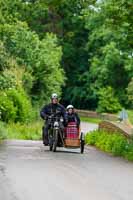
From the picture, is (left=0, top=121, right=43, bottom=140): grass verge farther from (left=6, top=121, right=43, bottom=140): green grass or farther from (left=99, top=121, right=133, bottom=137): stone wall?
(left=99, top=121, right=133, bottom=137): stone wall

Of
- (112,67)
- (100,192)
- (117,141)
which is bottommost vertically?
(100,192)

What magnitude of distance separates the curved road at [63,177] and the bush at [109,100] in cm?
5337

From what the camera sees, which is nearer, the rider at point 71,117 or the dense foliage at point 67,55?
the rider at point 71,117

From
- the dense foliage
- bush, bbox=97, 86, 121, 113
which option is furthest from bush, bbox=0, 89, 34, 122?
bush, bbox=97, 86, 121, 113

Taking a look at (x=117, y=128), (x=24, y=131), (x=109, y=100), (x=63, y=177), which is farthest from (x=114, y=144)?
(x=109, y=100)

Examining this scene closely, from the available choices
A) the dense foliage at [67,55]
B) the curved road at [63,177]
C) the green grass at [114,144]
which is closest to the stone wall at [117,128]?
the green grass at [114,144]

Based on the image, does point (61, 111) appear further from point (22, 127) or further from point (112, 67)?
point (112, 67)

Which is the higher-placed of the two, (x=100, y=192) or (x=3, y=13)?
(x=3, y=13)

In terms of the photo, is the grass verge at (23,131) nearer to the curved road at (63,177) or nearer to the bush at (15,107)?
the bush at (15,107)

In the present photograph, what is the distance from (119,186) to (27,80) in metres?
35.6

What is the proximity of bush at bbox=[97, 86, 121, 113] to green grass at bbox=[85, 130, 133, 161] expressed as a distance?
4468 centimetres

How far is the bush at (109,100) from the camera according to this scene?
7375cm

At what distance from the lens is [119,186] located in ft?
43.4

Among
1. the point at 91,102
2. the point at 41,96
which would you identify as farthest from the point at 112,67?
the point at 41,96
